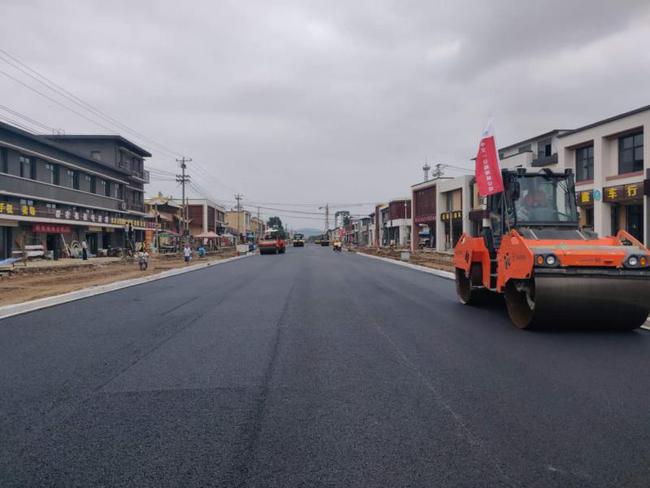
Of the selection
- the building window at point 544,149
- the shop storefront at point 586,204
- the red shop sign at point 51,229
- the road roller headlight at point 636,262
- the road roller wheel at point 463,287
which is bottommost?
the road roller wheel at point 463,287

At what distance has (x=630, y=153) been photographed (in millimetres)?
25812

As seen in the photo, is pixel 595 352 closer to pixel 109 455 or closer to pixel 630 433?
pixel 630 433

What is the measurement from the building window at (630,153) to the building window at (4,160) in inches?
1502

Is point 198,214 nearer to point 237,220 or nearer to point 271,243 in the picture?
point 237,220

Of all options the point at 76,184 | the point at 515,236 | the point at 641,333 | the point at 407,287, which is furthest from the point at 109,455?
the point at 76,184

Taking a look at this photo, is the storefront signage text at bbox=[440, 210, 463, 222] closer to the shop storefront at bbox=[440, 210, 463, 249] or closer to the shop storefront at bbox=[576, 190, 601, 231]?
the shop storefront at bbox=[440, 210, 463, 249]

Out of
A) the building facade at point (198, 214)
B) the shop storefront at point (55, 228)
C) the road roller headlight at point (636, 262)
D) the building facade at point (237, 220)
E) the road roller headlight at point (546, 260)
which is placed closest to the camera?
the road roller headlight at point (636, 262)

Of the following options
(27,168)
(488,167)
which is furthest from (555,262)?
(27,168)

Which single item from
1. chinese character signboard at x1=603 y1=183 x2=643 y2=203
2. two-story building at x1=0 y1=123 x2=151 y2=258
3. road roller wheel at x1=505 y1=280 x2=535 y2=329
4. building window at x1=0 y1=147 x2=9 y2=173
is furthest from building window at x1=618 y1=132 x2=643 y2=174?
building window at x1=0 y1=147 x2=9 y2=173

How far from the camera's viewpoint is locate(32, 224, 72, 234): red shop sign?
1376 inches

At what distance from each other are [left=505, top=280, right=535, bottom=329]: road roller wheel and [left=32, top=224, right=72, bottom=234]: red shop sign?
36.0m

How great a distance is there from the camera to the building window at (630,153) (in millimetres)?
25234

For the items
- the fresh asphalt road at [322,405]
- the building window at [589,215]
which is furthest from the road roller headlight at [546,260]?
the building window at [589,215]

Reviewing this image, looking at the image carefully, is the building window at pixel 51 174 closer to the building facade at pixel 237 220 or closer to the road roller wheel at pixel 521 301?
the road roller wheel at pixel 521 301
